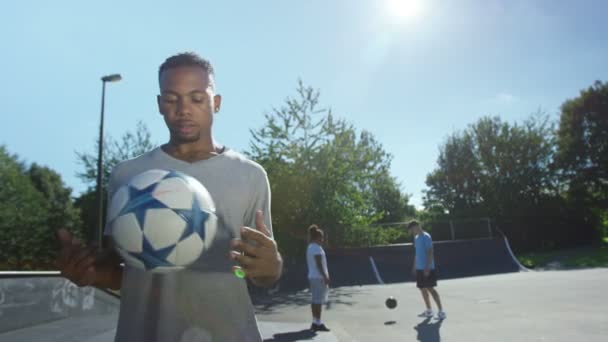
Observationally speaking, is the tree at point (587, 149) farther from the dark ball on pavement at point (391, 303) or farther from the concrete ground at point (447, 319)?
the dark ball on pavement at point (391, 303)

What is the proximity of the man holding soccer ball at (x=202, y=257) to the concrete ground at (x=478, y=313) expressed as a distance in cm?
673

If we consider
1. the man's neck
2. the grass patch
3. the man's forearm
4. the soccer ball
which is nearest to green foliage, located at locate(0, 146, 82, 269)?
the man's forearm

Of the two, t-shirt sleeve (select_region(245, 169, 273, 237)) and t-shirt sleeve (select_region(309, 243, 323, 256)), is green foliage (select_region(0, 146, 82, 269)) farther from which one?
t-shirt sleeve (select_region(245, 169, 273, 237))

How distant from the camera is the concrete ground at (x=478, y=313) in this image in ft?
25.4

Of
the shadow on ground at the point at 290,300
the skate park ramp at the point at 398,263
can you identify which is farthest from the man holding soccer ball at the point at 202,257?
the skate park ramp at the point at 398,263

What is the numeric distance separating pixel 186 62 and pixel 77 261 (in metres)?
1.01

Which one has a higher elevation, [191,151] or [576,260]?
[191,151]

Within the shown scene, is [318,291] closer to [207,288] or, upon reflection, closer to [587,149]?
[207,288]

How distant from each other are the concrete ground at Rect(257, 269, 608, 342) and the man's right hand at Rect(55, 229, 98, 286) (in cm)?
689

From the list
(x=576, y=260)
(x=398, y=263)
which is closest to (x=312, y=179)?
(x=398, y=263)

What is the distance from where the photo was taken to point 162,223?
1.81 m

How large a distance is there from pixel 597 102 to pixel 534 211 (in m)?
10.3

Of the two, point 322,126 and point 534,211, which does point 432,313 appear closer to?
point 322,126

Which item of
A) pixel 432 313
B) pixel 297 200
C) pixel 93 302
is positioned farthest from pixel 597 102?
pixel 93 302
